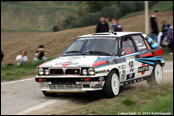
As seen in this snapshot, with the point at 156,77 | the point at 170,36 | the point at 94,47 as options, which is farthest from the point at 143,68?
the point at 170,36

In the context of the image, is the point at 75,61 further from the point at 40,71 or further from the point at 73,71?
the point at 40,71

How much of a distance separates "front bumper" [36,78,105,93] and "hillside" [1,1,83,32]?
45.7 metres

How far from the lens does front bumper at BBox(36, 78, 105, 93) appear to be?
377 inches

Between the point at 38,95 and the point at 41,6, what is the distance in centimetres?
6444

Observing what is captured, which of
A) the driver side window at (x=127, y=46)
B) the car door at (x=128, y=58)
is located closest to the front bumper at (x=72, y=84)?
the car door at (x=128, y=58)

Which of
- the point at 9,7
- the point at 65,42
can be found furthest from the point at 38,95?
the point at 9,7

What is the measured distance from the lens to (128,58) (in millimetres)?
10719

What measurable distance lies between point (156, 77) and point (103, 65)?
247 centimetres

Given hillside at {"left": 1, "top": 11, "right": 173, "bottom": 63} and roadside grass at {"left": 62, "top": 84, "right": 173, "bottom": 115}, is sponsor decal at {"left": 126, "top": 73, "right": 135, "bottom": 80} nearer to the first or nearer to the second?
roadside grass at {"left": 62, "top": 84, "right": 173, "bottom": 115}

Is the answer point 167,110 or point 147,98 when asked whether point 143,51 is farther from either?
point 167,110

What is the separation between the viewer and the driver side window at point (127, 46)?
1079 centimetres

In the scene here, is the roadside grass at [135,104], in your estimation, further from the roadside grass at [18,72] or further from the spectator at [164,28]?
the spectator at [164,28]

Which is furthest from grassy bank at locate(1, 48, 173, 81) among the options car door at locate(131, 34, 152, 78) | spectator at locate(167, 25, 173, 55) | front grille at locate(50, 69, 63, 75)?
car door at locate(131, 34, 152, 78)

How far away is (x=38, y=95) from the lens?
432 inches
